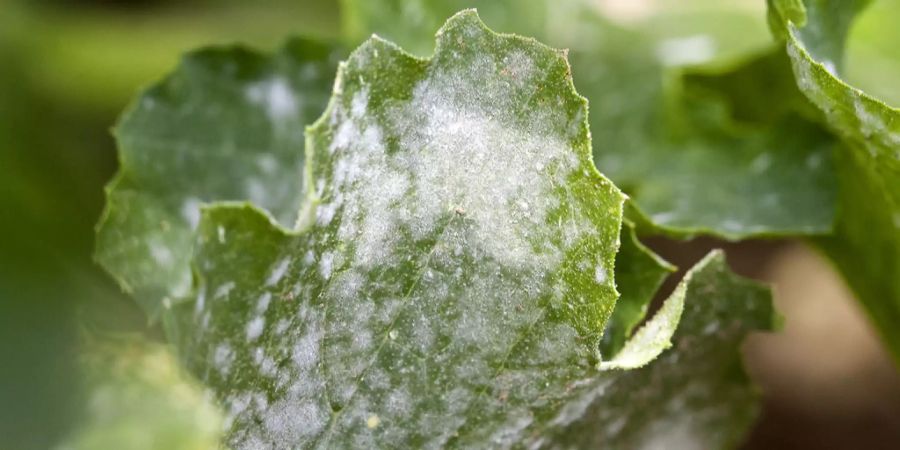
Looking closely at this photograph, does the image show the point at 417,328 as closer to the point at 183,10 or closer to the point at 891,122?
the point at 891,122

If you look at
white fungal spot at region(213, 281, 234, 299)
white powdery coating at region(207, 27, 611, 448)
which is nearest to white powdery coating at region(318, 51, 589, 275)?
white powdery coating at region(207, 27, 611, 448)

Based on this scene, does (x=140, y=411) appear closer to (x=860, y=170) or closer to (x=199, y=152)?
(x=199, y=152)

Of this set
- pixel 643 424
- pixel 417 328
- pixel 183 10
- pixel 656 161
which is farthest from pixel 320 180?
pixel 183 10

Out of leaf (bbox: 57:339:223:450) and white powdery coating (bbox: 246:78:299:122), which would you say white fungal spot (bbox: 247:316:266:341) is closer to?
leaf (bbox: 57:339:223:450)

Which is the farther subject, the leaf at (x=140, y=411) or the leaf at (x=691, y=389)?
the leaf at (x=691, y=389)

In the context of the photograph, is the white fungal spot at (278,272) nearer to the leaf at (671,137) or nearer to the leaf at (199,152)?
the leaf at (199,152)

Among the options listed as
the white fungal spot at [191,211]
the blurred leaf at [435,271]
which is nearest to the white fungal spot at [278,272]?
the blurred leaf at [435,271]

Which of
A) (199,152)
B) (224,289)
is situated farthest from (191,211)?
(224,289)
